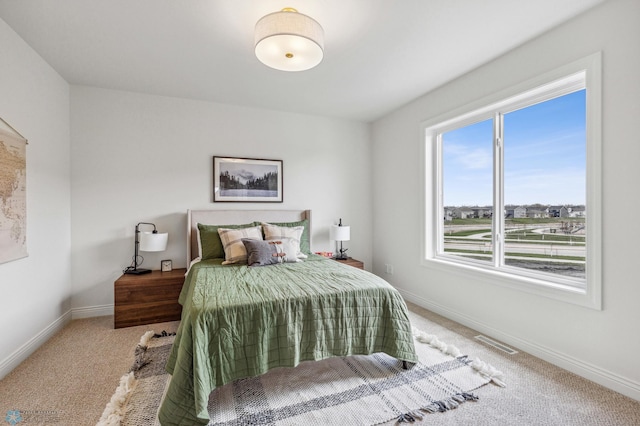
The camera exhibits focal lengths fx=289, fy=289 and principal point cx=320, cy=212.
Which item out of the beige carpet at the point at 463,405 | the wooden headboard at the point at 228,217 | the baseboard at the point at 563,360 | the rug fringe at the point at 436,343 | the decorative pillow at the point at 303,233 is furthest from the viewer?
the decorative pillow at the point at 303,233

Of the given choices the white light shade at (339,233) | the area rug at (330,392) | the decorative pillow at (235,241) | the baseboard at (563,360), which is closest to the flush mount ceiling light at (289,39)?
the decorative pillow at (235,241)

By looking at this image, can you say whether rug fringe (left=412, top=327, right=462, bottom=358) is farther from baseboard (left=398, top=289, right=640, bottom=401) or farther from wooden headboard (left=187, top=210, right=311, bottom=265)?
wooden headboard (left=187, top=210, right=311, bottom=265)

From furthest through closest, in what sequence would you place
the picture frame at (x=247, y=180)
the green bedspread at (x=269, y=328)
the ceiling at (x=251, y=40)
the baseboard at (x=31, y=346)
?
the picture frame at (x=247, y=180) → the baseboard at (x=31, y=346) → the ceiling at (x=251, y=40) → the green bedspread at (x=269, y=328)

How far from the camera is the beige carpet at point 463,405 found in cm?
167

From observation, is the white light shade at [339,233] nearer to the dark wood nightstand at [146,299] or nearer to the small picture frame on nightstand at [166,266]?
the dark wood nightstand at [146,299]

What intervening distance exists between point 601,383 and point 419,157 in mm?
2605

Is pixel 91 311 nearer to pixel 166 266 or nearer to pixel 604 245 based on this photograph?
pixel 166 266

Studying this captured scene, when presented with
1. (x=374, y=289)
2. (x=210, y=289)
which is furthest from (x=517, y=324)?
(x=210, y=289)

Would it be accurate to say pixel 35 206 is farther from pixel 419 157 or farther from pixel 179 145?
pixel 419 157

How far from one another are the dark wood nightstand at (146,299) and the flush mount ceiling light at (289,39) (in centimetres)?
247

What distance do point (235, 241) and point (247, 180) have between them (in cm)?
109

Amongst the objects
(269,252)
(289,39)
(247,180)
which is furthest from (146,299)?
(289,39)

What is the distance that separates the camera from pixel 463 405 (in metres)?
1.78

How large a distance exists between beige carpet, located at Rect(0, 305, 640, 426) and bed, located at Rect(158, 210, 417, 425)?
1.68 ft
